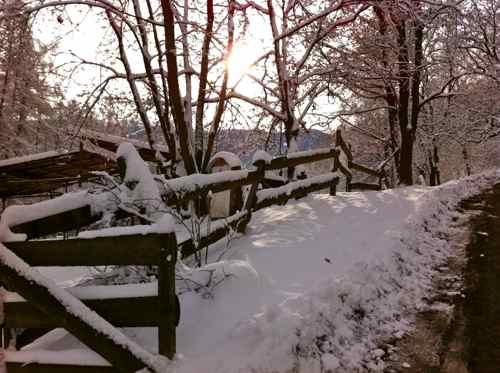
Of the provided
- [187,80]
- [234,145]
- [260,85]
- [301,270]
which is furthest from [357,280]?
[234,145]

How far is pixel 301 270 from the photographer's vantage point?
5230 millimetres

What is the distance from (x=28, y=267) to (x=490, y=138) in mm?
27031

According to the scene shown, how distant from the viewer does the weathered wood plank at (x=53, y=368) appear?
3426 millimetres

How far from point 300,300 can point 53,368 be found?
216 cm

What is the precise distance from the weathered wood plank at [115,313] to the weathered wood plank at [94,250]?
303mm

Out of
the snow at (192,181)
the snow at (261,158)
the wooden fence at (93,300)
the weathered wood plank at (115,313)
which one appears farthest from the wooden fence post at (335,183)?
the weathered wood plank at (115,313)

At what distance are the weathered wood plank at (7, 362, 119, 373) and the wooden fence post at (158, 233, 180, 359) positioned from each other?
41cm

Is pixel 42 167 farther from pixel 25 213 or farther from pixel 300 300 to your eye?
pixel 300 300

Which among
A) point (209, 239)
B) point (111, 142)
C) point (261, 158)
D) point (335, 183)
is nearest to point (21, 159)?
point (111, 142)

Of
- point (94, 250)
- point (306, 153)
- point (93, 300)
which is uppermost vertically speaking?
point (306, 153)

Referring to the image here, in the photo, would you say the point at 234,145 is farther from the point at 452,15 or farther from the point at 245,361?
the point at 245,361

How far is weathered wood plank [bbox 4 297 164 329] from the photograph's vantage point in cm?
342

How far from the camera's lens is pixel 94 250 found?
345cm

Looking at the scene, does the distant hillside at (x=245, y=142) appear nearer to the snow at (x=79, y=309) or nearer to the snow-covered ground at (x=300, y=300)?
the snow-covered ground at (x=300, y=300)
